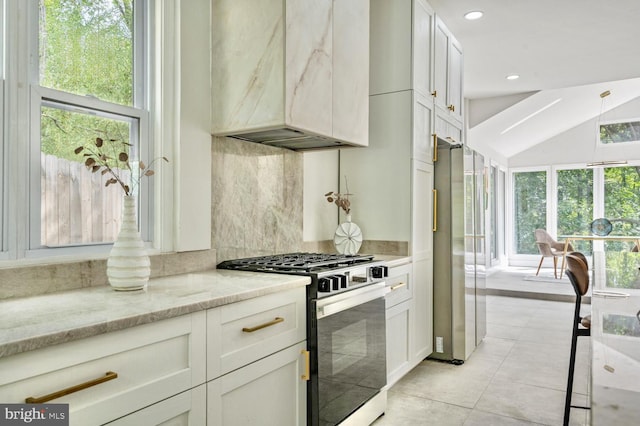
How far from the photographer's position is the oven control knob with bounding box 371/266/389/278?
2513 mm

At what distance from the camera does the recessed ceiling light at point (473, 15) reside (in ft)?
12.9

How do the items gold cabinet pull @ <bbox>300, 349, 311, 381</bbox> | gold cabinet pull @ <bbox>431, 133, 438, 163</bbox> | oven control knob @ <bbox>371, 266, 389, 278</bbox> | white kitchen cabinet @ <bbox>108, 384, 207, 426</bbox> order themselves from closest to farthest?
white kitchen cabinet @ <bbox>108, 384, 207, 426</bbox> < gold cabinet pull @ <bbox>300, 349, 311, 381</bbox> < oven control knob @ <bbox>371, 266, 389, 278</bbox> < gold cabinet pull @ <bbox>431, 133, 438, 163</bbox>

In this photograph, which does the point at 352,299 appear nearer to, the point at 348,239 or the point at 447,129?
the point at 348,239

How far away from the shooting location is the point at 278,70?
211cm

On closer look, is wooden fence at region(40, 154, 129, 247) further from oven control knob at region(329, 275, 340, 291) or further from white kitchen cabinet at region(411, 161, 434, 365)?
white kitchen cabinet at region(411, 161, 434, 365)

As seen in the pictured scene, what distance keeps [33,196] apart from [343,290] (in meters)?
1.35

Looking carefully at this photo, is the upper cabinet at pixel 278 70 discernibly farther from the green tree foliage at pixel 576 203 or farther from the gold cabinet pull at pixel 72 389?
the green tree foliage at pixel 576 203

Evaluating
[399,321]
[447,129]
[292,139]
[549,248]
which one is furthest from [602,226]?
[292,139]

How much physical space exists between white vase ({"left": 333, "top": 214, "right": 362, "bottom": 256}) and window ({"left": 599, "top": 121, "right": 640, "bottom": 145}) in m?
8.79

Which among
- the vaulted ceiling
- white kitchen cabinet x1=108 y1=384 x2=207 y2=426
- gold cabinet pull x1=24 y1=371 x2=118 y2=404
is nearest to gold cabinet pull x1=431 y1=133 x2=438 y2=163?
the vaulted ceiling

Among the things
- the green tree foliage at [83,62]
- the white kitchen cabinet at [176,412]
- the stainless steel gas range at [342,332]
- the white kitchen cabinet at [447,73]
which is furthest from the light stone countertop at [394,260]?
→ the green tree foliage at [83,62]

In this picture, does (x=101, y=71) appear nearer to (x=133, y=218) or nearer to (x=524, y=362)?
(x=133, y=218)

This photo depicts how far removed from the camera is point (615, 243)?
9523 millimetres

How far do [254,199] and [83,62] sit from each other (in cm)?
110
